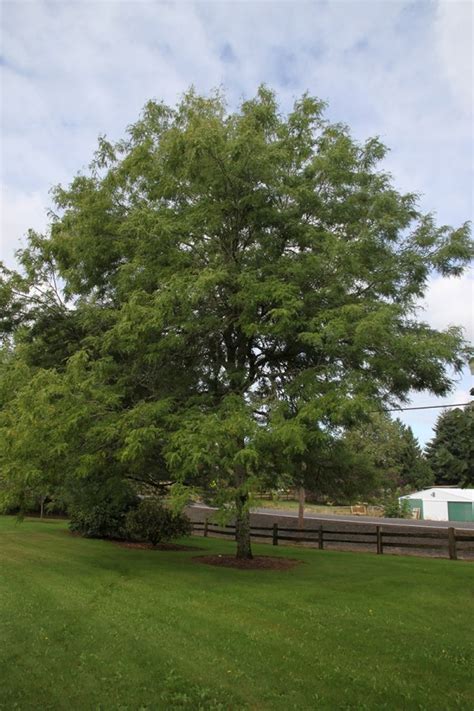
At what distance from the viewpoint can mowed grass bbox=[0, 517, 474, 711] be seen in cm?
512

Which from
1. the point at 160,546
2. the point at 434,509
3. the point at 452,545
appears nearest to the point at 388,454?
the point at 434,509

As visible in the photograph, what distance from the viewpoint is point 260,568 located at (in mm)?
12836

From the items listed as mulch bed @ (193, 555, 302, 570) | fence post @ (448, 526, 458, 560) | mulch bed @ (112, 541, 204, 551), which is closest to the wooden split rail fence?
fence post @ (448, 526, 458, 560)

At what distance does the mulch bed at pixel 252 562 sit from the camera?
13.0 metres

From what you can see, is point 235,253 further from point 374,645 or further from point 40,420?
point 374,645

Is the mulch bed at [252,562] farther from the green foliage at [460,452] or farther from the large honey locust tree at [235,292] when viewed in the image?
the green foliage at [460,452]

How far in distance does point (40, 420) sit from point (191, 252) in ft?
15.9

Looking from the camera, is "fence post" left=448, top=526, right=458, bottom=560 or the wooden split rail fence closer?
"fence post" left=448, top=526, right=458, bottom=560

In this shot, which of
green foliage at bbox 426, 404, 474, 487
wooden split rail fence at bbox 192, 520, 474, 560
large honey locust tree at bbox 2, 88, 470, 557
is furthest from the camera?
wooden split rail fence at bbox 192, 520, 474, 560

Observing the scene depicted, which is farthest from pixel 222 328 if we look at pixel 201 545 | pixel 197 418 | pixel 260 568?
pixel 201 545

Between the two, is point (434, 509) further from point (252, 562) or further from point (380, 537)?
point (252, 562)

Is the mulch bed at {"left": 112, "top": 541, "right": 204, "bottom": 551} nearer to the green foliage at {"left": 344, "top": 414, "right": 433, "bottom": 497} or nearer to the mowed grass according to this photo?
the mowed grass

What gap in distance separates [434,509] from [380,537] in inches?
1293

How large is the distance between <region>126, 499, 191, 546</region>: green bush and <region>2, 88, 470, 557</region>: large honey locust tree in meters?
5.06
